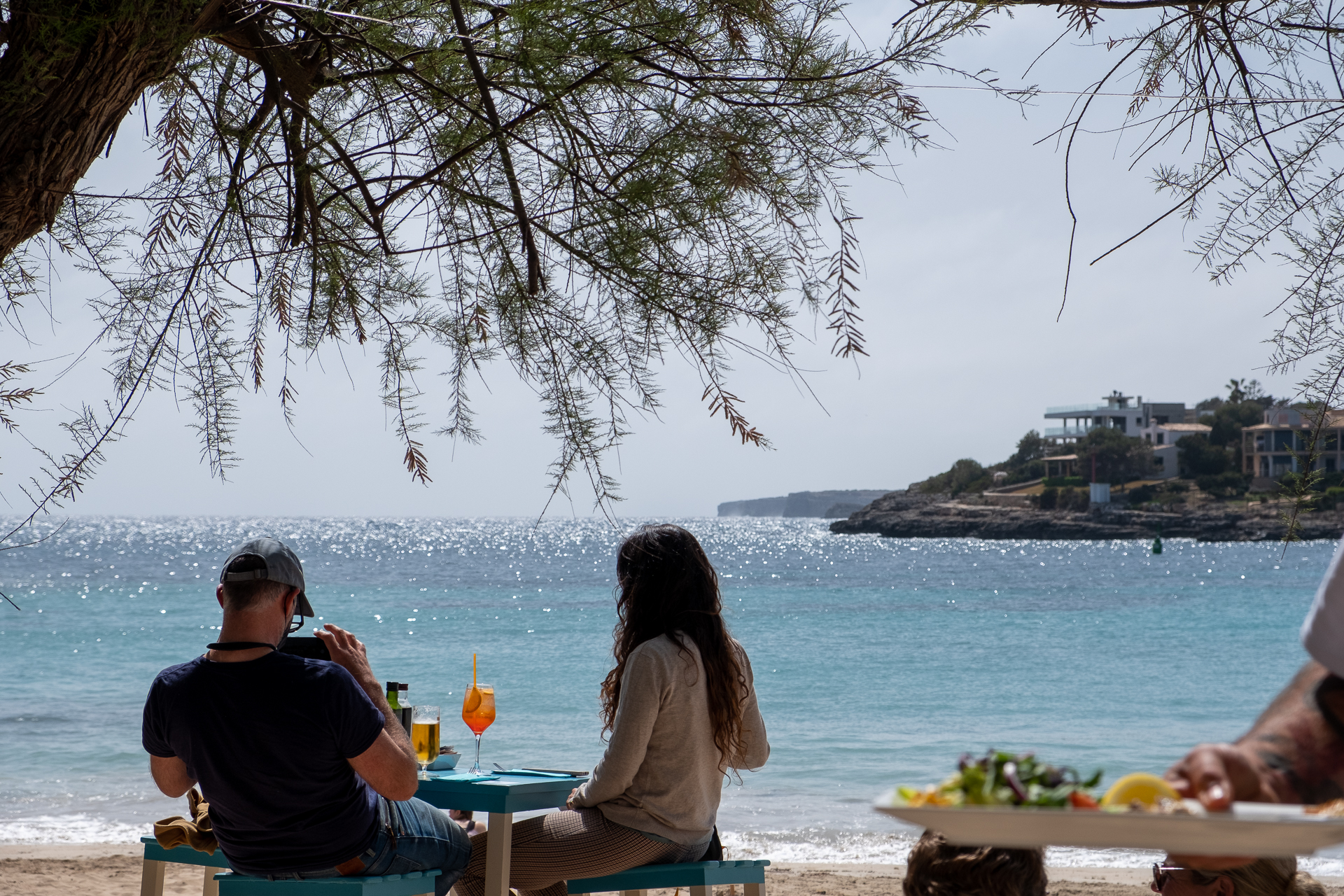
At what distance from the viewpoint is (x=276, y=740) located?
2230mm

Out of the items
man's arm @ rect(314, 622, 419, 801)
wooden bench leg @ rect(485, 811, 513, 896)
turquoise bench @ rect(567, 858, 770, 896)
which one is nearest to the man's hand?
man's arm @ rect(314, 622, 419, 801)

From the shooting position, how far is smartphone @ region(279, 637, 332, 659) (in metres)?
2.47

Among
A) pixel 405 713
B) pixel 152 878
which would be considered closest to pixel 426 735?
pixel 405 713

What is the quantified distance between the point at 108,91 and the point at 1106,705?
1449 cm

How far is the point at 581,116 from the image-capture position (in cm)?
210

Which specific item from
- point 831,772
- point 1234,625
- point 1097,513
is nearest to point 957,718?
point 831,772

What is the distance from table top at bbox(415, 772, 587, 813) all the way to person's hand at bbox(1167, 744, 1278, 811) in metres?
1.96

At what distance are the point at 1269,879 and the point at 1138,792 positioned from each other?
1.11m

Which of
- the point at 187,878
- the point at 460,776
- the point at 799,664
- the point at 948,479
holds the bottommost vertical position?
the point at 799,664

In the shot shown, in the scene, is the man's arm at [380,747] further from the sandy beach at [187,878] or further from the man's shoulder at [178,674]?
the sandy beach at [187,878]

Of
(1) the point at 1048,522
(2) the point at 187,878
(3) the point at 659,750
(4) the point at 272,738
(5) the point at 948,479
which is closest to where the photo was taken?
(4) the point at 272,738

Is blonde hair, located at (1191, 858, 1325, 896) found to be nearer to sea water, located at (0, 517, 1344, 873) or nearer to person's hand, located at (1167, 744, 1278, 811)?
sea water, located at (0, 517, 1344, 873)

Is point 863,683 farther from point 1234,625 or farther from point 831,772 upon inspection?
point 1234,625

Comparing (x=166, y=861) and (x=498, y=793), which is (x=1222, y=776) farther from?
(x=166, y=861)
